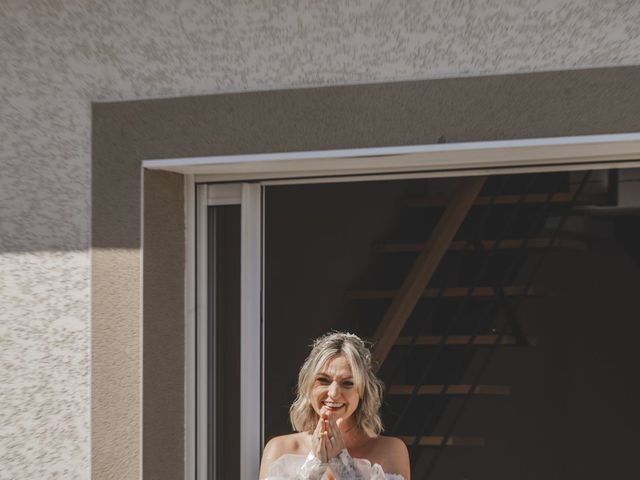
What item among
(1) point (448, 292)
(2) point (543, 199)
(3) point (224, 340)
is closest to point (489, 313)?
(1) point (448, 292)

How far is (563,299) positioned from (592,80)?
426 centimetres

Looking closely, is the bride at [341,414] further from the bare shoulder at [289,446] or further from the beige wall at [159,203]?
the beige wall at [159,203]

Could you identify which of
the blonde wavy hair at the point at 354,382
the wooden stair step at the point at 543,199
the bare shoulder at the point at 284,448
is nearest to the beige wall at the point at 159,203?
the bare shoulder at the point at 284,448

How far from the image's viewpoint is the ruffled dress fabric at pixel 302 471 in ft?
14.6

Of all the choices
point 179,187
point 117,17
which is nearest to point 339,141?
point 179,187

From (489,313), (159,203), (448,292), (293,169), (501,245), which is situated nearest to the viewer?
(293,169)

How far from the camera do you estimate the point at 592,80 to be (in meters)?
4.72

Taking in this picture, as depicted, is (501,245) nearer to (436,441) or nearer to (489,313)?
(489,313)

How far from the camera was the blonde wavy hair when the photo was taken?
15.5 feet

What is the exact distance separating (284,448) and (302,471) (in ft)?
1.34

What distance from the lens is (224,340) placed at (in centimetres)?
564

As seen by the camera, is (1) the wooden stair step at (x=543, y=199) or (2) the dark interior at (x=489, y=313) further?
(1) the wooden stair step at (x=543, y=199)

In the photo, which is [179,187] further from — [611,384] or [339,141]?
[611,384]

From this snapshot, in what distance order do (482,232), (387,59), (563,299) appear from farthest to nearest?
1. (563,299)
2. (482,232)
3. (387,59)
